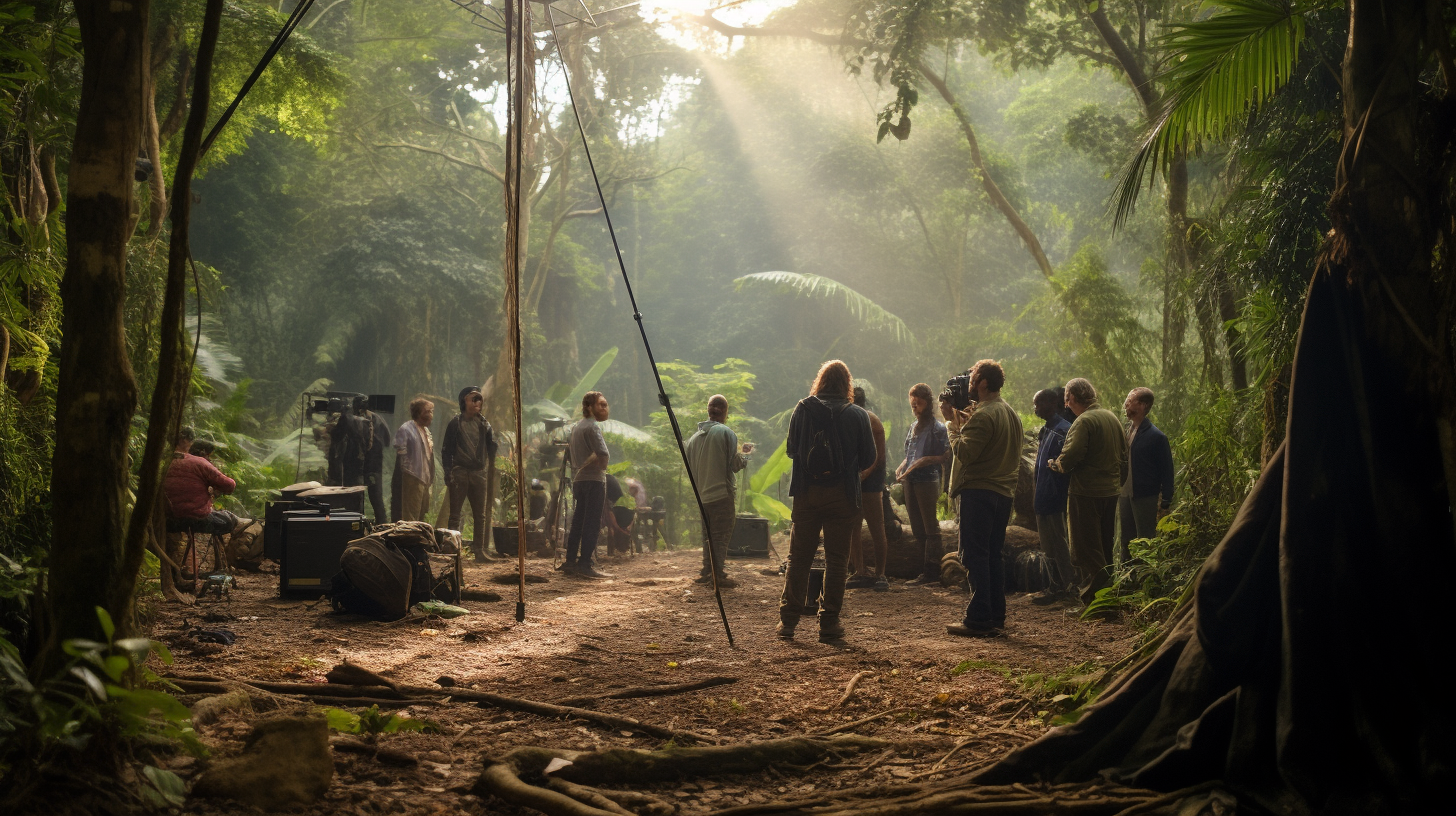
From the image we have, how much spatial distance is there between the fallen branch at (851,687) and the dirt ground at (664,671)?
0.09 feet

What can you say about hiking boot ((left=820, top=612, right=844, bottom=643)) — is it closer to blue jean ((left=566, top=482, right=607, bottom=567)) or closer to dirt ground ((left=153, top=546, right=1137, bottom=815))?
dirt ground ((left=153, top=546, right=1137, bottom=815))

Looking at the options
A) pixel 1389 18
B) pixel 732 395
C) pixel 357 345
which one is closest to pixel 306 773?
pixel 1389 18

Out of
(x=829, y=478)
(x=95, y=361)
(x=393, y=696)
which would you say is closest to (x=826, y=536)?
(x=829, y=478)

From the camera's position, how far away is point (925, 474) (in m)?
9.38

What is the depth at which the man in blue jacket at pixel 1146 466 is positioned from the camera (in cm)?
737

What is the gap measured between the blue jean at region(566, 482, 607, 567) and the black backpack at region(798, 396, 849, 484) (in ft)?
13.8

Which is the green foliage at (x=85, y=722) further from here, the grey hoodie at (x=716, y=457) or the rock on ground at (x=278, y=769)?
the grey hoodie at (x=716, y=457)

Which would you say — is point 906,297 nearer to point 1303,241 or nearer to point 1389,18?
point 1303,241

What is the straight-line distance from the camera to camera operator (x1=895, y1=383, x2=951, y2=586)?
923cm

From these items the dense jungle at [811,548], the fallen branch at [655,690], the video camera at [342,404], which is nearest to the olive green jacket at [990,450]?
the dense jungle at [811,548]

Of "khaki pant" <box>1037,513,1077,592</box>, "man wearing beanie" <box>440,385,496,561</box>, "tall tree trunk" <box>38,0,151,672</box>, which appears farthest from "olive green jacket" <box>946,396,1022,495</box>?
"man wearing beanie" <box>440,385,496,561</box>

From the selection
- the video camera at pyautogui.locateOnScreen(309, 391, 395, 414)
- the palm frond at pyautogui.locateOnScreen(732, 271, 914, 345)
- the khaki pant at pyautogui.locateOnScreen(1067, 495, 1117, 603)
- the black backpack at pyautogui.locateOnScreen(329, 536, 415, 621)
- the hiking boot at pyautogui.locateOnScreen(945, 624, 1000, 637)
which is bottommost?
the hiking boot at pyautogui.locateOnScreen(945, 624, 1000, 637)

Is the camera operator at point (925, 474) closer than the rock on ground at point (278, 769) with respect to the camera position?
No

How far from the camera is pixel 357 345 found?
29547 mm
